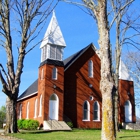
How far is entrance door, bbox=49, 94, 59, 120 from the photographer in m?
24.1

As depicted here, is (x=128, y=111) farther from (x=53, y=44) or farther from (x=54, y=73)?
(x=53, y=44)

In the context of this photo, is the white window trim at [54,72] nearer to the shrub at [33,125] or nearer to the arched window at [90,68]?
the arched window at [90,68]

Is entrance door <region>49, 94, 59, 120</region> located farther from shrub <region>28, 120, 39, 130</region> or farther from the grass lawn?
the grass lawn

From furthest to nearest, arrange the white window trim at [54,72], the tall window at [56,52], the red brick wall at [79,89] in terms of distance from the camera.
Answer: the red brick wall at [79,89]
the tall window at [56,52]
the white window trim at [54,72]

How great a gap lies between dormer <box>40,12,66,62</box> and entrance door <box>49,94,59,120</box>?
4295 millimetres

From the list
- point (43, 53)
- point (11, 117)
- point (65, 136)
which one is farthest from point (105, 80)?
point (43, 53)

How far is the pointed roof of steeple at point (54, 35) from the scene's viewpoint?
1005 inches

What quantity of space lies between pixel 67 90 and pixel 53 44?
5286 millimetres

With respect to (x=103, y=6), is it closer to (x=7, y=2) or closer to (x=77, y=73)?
(x=7, y=2)

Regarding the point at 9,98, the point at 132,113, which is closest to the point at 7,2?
the point at 9,98

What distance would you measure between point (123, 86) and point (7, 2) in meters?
18.1

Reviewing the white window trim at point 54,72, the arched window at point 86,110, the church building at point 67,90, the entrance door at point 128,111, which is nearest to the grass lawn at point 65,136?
the church building at point 67,90

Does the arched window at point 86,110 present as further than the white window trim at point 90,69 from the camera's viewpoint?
No

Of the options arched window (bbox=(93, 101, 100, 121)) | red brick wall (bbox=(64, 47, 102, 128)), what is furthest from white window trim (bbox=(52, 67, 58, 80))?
arched window (bbox=(93, 101, 100, 121))
